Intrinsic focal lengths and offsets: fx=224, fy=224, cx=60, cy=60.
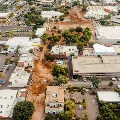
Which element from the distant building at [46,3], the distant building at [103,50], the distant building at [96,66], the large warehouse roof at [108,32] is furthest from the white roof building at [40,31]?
the distant building at [46,3]

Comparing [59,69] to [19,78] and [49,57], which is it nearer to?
[49,57]

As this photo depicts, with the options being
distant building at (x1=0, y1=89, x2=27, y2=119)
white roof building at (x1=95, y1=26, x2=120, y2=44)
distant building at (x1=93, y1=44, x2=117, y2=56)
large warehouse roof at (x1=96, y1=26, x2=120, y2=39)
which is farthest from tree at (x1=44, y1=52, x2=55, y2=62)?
large warehouse roof at (x1=96, y1=26, x2=120, y2=39)

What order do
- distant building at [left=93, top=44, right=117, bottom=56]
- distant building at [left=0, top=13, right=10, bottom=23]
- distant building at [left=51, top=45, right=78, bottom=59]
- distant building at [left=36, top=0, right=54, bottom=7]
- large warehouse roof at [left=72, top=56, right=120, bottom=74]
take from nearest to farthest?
large warehouse roof at [left=72, top=56, right=120, bottom=74]
distant building at [left=51, top=45, right=78, bottom=59]
distant building at [left=93, top=44, right=117, bottom=56]
distant building at [left=0, top=13, right=10, bottom=23]
distant building at [left=36, top=0, right=54, bottom=7]

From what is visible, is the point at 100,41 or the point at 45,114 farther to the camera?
the point at 100,41

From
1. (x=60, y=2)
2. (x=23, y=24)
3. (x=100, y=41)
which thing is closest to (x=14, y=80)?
(x=100, y=41)

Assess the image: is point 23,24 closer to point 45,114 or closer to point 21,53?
point 21,53

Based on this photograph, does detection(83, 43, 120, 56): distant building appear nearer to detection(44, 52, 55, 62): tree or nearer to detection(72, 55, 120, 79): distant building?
detection(72, 55, 120, 79): distant building

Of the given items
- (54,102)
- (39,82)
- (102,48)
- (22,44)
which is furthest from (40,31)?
(54,102)
